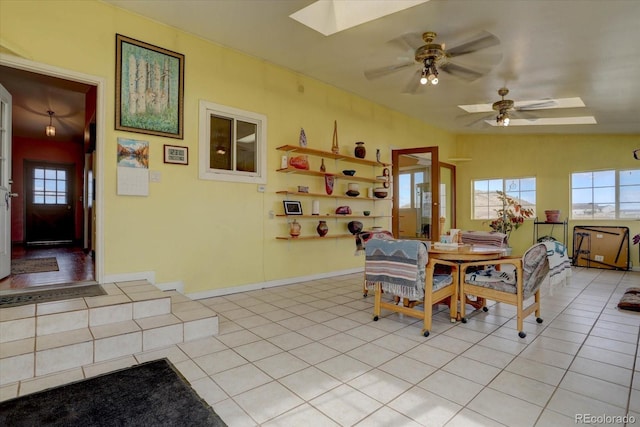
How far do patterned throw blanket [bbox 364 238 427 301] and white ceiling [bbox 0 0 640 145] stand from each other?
205 centimetres

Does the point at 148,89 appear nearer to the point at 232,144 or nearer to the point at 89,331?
the point at 232,144

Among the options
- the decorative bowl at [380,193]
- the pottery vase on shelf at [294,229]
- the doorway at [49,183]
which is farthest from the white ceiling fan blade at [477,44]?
the doorway at [49,183]

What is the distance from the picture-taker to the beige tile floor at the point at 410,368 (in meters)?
1.80

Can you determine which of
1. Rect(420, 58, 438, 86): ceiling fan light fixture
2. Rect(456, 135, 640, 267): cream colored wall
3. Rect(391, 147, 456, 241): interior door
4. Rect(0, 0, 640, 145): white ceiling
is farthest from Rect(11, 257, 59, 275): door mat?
Rect(456, 135, 640, 267): cream colored wall

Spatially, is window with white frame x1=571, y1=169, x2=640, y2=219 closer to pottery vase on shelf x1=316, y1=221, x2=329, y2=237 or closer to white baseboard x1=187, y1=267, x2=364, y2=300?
white baseboard x1=187, y1=267, x2=364, y2=300

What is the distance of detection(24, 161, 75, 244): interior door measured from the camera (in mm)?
8047

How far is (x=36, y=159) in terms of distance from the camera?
8.21m

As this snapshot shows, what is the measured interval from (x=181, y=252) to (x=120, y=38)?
243 centimetres

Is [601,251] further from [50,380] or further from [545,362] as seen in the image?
[50,380]

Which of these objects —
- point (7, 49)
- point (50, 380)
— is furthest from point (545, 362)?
point (7, 49)

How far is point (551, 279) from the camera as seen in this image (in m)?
3.65

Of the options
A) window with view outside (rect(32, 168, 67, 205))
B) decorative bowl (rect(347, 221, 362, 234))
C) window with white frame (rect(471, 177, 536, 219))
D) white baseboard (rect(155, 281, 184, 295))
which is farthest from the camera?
window with view outside (rect(32, 168, 67, 205))

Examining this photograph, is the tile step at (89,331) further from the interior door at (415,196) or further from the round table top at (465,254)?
the interior door at (415,196)

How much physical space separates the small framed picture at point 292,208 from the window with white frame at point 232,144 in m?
0.49
